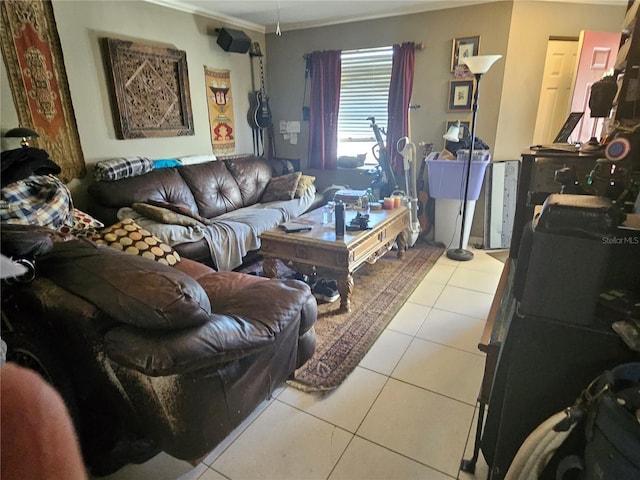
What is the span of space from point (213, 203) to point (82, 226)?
1172mm

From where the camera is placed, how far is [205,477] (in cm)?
135

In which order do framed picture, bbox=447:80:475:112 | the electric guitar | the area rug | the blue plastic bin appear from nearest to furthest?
the area rug
the blue plastic bin
framed picture, bbox=447:80:475:112
the electric guitar

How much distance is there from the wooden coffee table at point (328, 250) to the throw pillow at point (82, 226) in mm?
1093

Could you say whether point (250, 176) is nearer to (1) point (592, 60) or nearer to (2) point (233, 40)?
(2) point (233, 40)

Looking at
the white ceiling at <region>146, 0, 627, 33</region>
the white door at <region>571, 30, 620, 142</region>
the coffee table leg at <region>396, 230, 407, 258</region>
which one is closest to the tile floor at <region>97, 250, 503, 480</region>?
the coffee table leg at <region>396, 230, 407, 258</region>

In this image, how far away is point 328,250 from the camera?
230cm

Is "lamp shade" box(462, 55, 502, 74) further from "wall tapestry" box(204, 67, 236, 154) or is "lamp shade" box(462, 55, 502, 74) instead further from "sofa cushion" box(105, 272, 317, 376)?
"wall tapestry" box(204, 67, 236, 154)

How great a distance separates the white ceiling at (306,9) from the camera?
329cm

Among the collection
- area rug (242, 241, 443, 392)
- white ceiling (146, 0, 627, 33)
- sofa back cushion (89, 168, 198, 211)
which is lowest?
area rug (242, 241, 443, 392)

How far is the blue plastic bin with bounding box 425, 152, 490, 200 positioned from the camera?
128 inches

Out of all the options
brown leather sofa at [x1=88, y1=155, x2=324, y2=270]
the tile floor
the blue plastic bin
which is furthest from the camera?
the blue plastic bin

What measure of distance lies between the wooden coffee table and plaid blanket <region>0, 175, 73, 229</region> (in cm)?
125

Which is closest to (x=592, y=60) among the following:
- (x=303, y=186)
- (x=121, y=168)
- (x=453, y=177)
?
(x=453, y=177)

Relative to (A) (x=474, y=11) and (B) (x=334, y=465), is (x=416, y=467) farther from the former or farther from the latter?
(A) (x=474, y=11)
